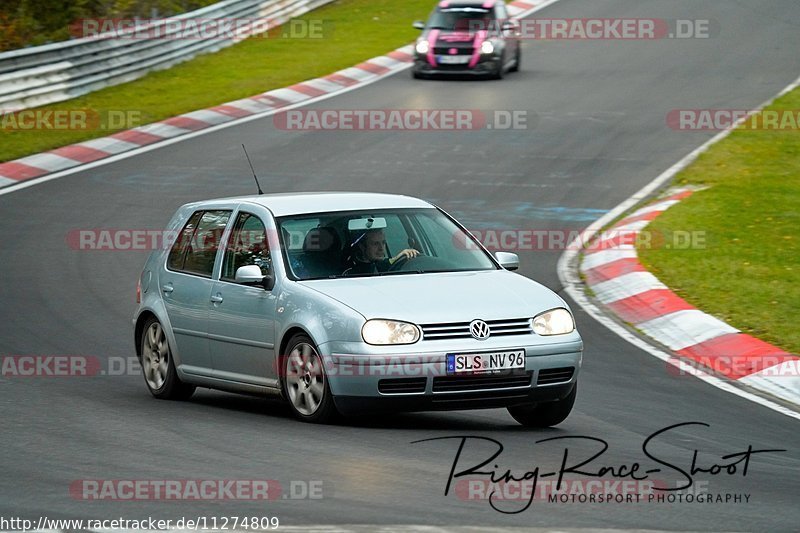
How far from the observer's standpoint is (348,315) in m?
8.76

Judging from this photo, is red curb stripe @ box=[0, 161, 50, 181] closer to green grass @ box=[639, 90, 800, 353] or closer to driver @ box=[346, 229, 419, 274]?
green grass @ box=[639, 90, 800, 353]

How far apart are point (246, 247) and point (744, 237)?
7.66 metres

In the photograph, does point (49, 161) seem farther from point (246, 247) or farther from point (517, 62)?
point (246, 247)

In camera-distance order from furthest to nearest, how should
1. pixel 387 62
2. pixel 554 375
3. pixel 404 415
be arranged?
pixel 387 62, pixel 404 415, pixel 554 375

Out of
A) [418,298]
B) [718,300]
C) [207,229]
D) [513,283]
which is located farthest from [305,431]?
[718,300]

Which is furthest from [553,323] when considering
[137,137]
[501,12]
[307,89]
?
[501,12]

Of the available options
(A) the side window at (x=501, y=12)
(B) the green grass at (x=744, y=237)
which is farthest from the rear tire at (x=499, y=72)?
(B) the green grass at (x=744, y=237)

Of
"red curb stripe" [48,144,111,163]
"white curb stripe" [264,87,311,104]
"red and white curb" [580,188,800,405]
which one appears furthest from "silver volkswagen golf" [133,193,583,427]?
"white curb stripe" [264,87,311,104]

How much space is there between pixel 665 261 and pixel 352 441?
7331mm

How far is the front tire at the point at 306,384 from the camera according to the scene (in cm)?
888

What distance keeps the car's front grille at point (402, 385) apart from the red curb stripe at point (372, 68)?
857 inches

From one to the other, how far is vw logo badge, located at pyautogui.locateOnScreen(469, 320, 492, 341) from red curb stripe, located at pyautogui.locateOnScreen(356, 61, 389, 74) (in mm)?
21670

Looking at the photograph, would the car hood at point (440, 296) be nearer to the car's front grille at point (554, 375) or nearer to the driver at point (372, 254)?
the driver at point (372, 254)

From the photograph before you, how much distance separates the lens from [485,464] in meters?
7.77
